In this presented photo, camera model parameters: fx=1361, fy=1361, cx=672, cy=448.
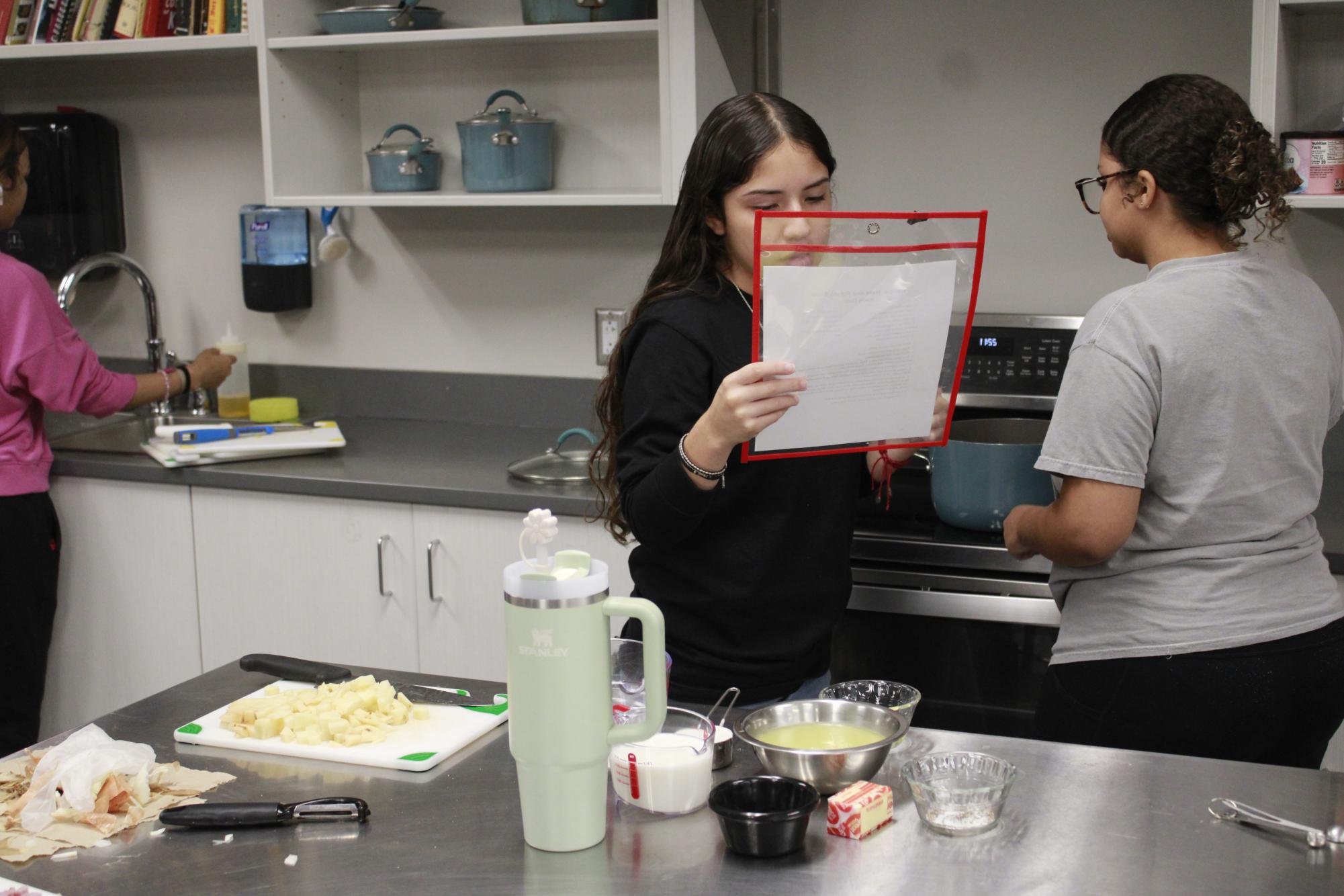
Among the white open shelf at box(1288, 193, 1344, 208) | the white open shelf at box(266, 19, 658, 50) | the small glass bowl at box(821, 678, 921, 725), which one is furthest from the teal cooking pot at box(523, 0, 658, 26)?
the small glass bowl at box(821, 678, 921, 725)

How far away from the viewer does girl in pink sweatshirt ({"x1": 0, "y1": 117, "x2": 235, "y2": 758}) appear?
2.57 m

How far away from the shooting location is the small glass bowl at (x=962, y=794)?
3.75 feet

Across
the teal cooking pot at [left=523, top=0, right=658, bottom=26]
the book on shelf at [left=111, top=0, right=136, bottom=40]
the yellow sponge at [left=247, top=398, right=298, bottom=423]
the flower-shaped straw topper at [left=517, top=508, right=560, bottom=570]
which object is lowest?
the yellow sponge at [left=247, top=398, right=298, bottom=423]

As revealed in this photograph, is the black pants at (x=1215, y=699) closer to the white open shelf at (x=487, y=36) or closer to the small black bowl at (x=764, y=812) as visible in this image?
the small black bowl at (x=764, y=812)

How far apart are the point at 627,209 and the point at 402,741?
1.79 meters

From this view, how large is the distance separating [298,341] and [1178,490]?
2.32 meters

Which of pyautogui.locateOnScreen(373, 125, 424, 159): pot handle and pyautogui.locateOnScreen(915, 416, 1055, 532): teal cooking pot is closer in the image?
pyautogui.locateOnScreen(915, 416, 1055, 532): teal cooking pot

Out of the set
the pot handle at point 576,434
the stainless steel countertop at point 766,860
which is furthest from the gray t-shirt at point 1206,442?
the pot handle at point 576,434

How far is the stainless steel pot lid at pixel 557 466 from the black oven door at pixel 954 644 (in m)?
0.59

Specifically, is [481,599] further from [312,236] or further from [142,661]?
[312,236]

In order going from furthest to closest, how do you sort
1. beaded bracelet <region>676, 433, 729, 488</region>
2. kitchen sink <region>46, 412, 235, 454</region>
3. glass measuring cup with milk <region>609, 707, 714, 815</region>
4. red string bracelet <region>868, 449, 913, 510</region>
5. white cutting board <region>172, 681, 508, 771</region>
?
1. kitchen sink <region>46, 412, 235, 454</region>
2. red string bracelet <region>868, 449, 913, 510</region>
3. beaded bracelet <region>676, 433, 729, 488</region>
4. white cutting board <region>172, 681, 508, 771</region>
5. glass measuring cup with milk <region>609, 707, 714, 815</region>

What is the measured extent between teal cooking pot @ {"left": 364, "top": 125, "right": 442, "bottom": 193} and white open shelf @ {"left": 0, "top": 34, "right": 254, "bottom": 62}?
0.33m

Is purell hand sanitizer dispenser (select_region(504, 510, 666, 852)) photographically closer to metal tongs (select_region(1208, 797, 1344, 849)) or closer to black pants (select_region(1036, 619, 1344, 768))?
metal tongs (select_region(1208, 797, 1344, 849))

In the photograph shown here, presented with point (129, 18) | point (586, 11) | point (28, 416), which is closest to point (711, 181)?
point (586, 11)
